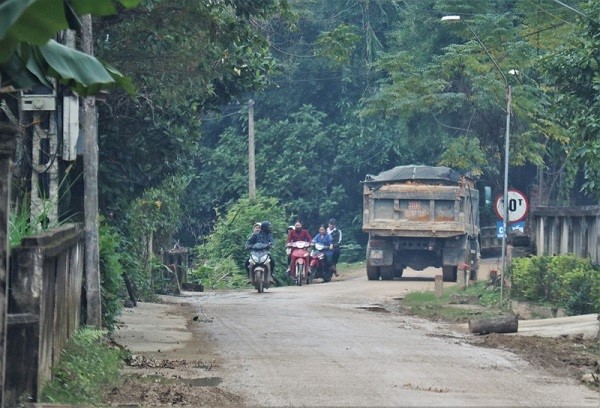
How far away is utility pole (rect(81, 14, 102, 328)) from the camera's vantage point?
1625 cm

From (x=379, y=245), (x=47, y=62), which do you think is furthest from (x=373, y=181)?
(x=47, y=62)

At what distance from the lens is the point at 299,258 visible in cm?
3472

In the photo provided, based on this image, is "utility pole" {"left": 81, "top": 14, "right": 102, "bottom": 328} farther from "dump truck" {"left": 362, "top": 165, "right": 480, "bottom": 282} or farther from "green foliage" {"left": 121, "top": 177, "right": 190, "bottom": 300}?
"dump truck" {"left": 362, "top": 165, "right": 480, "bottom": 282}

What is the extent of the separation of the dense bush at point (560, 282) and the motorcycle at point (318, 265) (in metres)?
10.8

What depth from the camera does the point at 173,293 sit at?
30859 mm

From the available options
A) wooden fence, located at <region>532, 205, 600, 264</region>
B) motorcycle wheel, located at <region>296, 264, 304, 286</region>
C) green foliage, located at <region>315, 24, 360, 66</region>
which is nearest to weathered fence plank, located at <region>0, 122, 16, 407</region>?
green foliage, located at <region>315, 24, 360, 66</region>

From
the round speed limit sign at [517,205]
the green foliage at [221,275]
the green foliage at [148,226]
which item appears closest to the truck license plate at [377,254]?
the green foliage at [221,275]

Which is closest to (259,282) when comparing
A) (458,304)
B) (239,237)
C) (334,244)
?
(458,304)

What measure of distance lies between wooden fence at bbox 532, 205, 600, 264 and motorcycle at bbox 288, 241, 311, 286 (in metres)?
7.87

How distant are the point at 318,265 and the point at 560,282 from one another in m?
14.7

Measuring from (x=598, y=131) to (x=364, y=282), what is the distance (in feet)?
52.4

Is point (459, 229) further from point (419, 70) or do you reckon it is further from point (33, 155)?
point (33, 155)

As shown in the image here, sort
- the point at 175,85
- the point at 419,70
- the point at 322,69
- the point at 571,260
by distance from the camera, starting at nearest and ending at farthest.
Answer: the point at 175,85, the point at 571,260, the point at 419,70, the point at 322,69

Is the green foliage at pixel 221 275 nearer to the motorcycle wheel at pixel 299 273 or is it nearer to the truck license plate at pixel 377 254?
the motorcycle wheel at pixel 299 273
